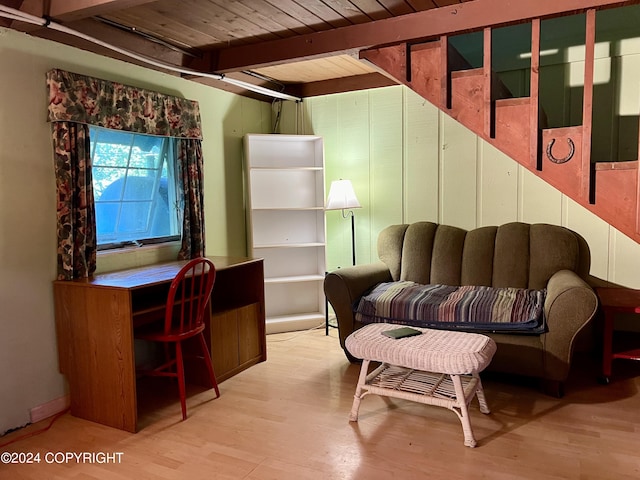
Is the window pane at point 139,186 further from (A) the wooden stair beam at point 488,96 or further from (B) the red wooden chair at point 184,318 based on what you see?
A: (A) the wooden stair beam at point 488,96

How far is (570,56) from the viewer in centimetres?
354

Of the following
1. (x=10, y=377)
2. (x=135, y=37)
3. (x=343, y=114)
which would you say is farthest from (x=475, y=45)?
(x=10, y=377)

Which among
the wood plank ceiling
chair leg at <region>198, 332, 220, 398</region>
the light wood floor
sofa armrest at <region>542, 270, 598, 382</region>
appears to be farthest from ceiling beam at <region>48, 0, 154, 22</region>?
sofa armrest at <region>542, 270, 598, 382</region>

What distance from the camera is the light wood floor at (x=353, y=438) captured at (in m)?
2.19

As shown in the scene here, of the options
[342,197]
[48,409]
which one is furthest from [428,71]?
[48,409]

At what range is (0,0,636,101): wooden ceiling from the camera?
101 inches

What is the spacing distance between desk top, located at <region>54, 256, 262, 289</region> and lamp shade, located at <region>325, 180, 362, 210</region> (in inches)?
37.3

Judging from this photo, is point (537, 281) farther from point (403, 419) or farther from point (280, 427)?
point (280, 427)

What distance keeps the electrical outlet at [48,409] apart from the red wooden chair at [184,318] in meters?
0.53

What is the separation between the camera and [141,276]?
289 cm

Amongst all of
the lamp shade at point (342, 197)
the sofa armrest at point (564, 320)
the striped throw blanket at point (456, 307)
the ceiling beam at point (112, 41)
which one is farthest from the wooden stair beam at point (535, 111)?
the ceiling beam at point (112, 41)

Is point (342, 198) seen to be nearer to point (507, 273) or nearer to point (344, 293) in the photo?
point (344, 293)

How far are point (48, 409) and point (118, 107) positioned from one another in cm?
183

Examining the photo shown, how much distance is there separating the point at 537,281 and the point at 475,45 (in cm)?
192
